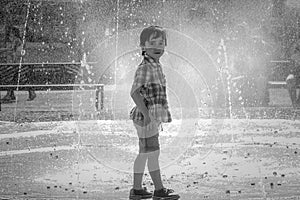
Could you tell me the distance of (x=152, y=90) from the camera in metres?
4.45

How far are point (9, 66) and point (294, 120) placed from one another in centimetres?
957

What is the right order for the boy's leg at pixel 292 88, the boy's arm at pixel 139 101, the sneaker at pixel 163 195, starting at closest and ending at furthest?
1. the boy's arm at pixel 139 101
2. the sneaker at pixel 163 195
3. the boy's leg at pixel 292 88

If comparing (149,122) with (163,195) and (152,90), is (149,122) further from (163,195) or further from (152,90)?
(163,195)

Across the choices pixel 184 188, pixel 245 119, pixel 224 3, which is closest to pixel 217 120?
pixel 245 119

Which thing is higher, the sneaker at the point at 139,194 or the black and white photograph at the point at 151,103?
the black and white photograph at the point at 151,103

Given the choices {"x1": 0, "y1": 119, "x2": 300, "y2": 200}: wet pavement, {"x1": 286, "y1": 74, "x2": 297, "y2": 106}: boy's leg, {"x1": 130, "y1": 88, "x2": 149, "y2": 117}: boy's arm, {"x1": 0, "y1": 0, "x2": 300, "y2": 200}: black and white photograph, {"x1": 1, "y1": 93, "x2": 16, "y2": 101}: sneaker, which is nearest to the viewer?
{"x1": 130, "y1": 88, "x2": 149, "y2": 117}: boy's arm

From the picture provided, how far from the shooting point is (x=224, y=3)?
24500 millimetres

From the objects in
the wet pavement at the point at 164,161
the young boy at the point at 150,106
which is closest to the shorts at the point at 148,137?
the young boy at the point at 150,106

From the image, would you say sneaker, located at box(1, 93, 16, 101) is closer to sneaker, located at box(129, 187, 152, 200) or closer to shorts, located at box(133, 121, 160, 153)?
sneaker, located at box(129, 187, 152, 200)

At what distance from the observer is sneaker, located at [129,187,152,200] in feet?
14.9

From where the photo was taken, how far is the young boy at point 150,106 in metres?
4.41

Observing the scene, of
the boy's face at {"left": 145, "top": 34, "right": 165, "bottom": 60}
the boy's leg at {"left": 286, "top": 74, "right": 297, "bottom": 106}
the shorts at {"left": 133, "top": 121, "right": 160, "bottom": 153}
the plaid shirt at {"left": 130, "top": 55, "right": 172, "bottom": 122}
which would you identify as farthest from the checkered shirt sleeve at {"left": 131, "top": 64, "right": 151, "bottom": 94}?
the boy's leg at {"left": 286, "top": 74, "right": 297, "bottom": 106}

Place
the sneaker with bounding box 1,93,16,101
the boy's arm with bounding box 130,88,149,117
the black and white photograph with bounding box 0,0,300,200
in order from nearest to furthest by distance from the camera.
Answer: the boy's arm with bounding box 130,88,149,117 < the black and white photograph with bounding box 0,0,300,200 < the sneaker with bounding box 1,93,16,101

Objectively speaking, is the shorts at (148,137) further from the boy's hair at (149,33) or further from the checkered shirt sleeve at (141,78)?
the boy's hair at (149,33)
